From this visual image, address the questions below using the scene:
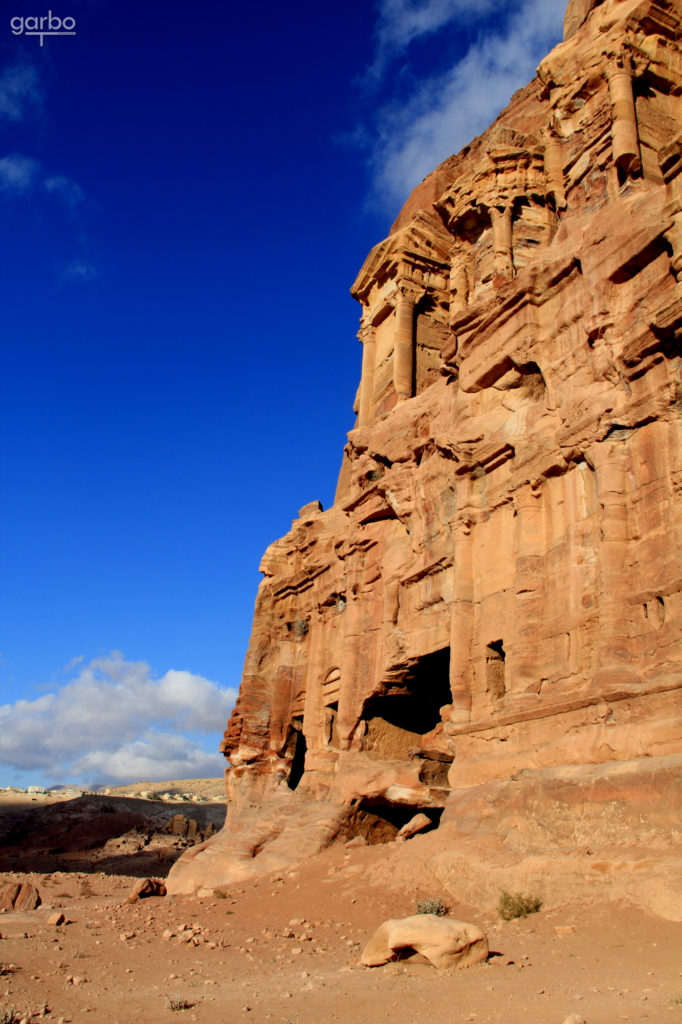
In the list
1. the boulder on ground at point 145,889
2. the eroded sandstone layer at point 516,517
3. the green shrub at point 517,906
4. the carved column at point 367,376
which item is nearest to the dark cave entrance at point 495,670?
the eroded sandstone layer at point 516,517

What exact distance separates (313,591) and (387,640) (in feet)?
24.7

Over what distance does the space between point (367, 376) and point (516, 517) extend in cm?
1357

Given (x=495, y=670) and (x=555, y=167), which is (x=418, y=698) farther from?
(x=555, y=167)

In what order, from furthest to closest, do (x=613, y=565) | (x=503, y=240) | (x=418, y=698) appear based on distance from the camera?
1. (x=503, y=240)
2. (x=418, y=698)
3. (x=613, y=565)

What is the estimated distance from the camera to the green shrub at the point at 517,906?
1003 centimetres

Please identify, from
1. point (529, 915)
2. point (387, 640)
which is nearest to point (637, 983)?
point (529, 915)

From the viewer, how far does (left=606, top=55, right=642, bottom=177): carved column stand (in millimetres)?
16938

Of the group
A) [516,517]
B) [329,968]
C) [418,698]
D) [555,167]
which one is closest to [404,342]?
[555,167]

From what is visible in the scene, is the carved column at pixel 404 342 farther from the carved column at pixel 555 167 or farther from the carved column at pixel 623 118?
the carved column at pixel 623 118

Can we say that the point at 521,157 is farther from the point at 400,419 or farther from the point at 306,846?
the point at 306,846

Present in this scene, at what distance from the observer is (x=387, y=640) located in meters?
20.3

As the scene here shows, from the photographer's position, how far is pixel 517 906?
10.1 metres

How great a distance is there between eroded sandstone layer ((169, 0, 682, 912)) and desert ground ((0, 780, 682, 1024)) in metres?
1.62

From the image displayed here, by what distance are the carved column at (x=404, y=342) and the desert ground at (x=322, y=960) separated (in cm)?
1431
